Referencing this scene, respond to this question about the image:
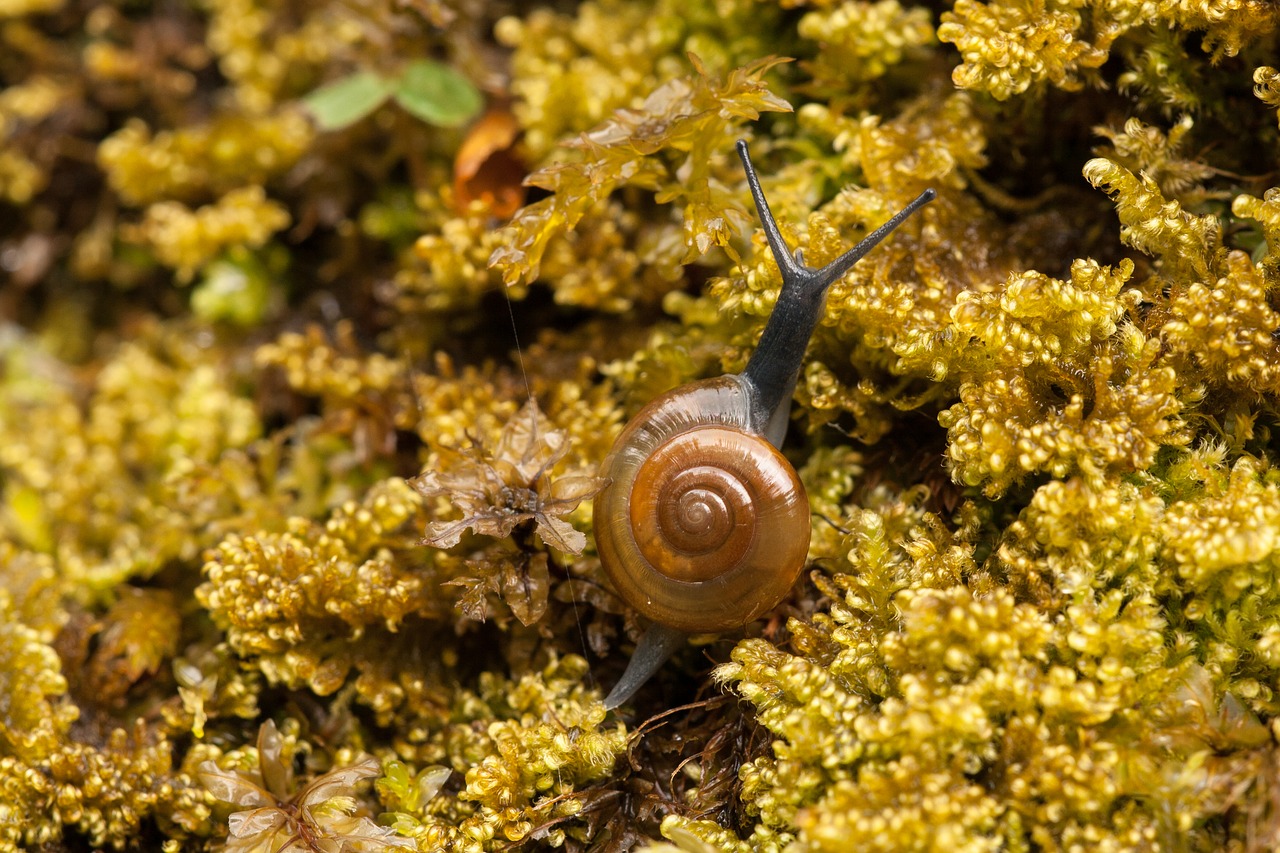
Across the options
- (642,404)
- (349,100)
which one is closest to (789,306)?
(642,404)

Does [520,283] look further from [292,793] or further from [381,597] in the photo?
[292,793]

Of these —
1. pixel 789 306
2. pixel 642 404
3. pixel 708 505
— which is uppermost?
pixel 789 306

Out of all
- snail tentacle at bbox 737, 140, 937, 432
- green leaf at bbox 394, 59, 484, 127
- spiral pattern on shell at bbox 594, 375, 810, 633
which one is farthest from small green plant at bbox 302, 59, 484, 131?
spiral pattern on shell at bbox 594, 375, 810, 633

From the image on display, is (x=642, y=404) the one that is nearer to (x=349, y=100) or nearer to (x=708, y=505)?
(x=708, y=505)

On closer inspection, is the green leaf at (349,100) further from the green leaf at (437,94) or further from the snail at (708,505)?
the snail at (708,505)

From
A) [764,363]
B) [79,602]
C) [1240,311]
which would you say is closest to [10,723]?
[79,602]

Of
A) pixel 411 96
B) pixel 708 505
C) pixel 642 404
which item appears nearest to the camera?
pixel 708 505

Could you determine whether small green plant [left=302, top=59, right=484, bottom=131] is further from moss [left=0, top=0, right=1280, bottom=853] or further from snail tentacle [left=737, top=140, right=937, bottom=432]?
snail tentacle [left=737, top=140, right=937, bottom=432]
